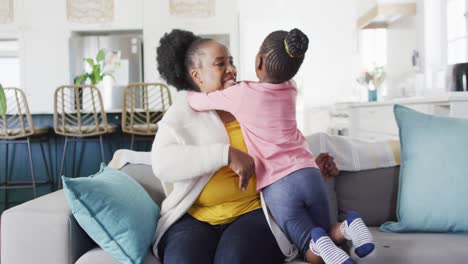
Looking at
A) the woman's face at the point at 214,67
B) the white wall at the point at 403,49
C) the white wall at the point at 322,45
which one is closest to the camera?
the woman's face at the point at 214,67

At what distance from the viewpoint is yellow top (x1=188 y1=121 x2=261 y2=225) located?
1.46 m

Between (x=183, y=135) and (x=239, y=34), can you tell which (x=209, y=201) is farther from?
(x=239, y=34)

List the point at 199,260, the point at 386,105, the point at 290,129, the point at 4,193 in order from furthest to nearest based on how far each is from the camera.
Result: the point at 4,193 → the point at 386,105 → the point at 290,129 → the point at 199,260

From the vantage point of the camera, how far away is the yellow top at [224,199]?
4.80 ft

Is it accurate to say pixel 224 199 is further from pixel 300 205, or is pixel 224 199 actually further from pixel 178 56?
pixel 178 56

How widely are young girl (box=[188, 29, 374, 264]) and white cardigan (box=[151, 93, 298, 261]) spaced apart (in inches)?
2.6

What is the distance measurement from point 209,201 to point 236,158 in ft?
0.63

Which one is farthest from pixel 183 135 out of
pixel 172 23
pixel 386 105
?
pixel 172 23

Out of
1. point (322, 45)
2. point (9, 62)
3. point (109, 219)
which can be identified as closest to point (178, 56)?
point (109, 219)

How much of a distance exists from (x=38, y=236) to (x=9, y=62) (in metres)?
5.11

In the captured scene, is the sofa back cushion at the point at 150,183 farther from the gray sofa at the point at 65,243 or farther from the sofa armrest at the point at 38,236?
the sofa armrest at the point at 38,236

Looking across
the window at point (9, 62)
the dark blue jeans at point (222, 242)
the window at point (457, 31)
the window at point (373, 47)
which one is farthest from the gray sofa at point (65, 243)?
the window at point (9, 62)

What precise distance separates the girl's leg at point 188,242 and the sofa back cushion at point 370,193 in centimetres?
58

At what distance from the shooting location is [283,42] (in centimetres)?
136
